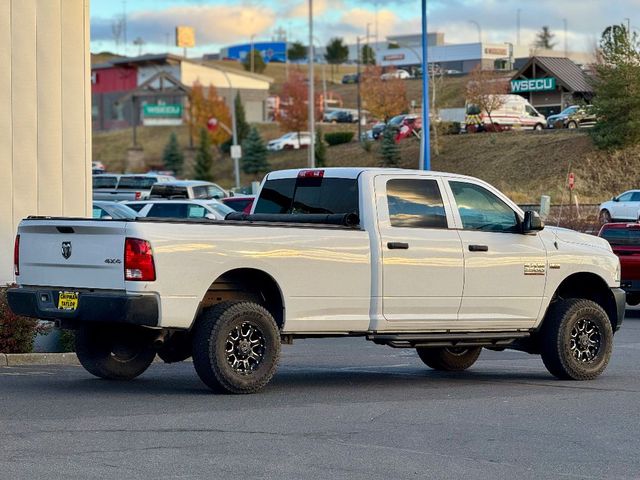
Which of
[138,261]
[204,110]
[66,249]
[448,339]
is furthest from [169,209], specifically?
[204,110]

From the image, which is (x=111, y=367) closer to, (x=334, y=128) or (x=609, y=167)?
(x=609, y=167)

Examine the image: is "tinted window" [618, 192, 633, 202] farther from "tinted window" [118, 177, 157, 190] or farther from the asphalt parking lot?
the asphalt parking lot

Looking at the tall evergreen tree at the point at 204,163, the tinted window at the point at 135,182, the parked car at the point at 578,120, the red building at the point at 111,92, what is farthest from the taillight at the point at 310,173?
the red building at the point at 111,92

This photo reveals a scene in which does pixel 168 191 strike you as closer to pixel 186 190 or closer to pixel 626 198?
pixel 186 190

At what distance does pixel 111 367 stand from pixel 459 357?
12.8 feet

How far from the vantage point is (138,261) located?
10.8m

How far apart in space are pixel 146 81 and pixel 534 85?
4953 cm

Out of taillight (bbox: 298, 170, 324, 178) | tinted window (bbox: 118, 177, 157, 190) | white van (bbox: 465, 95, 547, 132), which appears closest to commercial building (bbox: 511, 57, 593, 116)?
white van (bbox: 465, 95, 547, 132)

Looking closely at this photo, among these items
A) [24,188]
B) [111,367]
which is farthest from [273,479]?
[24,188]

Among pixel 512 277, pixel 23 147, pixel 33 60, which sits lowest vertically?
pixel 512 277

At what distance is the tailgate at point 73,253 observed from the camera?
35.8 ft

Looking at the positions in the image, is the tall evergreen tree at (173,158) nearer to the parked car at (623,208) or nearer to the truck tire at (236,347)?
the parked car at (623,208)

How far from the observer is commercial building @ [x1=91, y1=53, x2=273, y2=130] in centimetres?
12369

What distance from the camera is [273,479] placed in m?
7.80
